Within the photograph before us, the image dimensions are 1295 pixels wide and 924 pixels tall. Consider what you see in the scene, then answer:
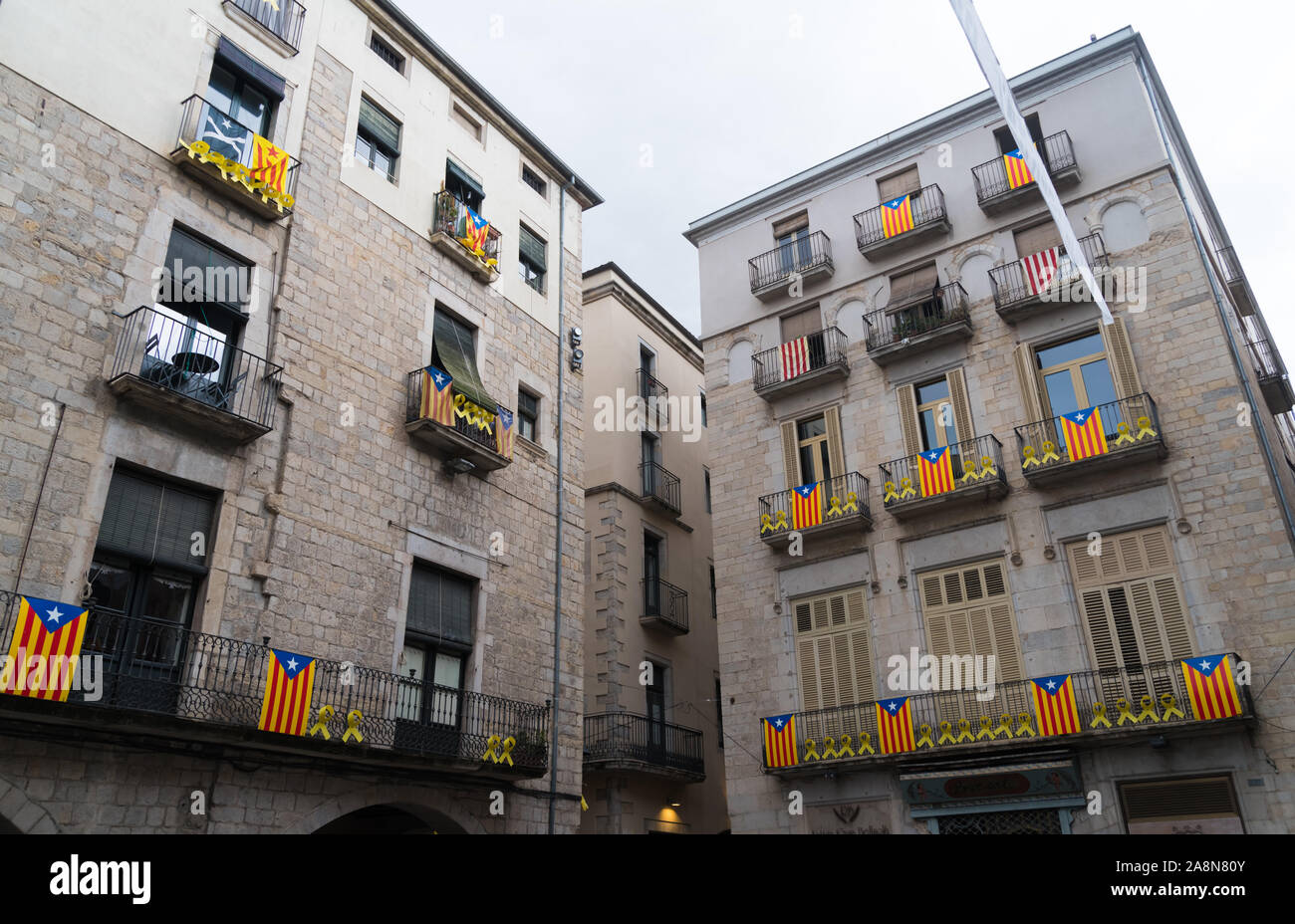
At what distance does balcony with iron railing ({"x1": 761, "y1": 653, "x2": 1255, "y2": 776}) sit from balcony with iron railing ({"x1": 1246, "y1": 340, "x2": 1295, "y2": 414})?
27.7 feet

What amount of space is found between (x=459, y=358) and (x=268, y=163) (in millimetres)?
4894

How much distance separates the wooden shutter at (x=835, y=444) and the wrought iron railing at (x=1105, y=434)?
3955 mm

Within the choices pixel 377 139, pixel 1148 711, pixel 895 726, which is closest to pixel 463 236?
pixel 377 139

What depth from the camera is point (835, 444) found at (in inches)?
861

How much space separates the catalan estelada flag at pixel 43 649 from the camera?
1009cm

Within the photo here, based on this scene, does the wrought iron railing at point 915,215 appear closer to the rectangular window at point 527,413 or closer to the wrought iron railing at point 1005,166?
the wrought iron railing at point 1005,166

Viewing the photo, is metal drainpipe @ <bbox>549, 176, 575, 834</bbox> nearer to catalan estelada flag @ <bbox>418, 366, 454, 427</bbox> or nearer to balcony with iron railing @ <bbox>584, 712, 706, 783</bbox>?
catalan estelada flag @ <bbox>418, 366, 454, 427</bbox>

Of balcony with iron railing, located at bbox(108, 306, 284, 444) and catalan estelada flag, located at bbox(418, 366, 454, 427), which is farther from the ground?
catalan estelada flag, located at bbox(418, 366, 454, 427)

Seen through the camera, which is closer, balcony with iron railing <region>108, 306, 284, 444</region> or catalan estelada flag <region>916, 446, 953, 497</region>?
balcony with iron railing <region>108, 306, 284, 444</region>

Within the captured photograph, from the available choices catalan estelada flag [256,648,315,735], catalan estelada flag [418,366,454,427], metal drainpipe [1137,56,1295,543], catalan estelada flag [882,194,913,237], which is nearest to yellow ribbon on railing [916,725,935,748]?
metal drainpipe [1137,56,1295,543]

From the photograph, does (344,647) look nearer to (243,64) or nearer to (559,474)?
(559,474)

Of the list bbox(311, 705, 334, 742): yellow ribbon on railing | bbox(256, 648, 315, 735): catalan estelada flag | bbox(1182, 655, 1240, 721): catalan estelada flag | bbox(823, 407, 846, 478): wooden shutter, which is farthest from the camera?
bbox(823, 407, 846, 478): wooden shutter

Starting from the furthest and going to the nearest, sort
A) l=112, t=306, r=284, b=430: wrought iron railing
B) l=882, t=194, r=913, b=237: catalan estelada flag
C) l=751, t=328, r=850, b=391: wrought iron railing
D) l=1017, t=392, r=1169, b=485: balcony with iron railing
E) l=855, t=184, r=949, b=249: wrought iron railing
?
l=751, t=328, r=850, b=391: wrought iron railing → l=882, t=194, r=913, b=237: catalan estelada flag → l=855, t=184, r=949, b=249: wrought iron railing → l=1017, t=392, r=1169, b=485: balcony with iron railing → l=112, t=306, r=284, b=430: wrought iron railing

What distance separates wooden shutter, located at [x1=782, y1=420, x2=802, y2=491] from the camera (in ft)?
72.8
